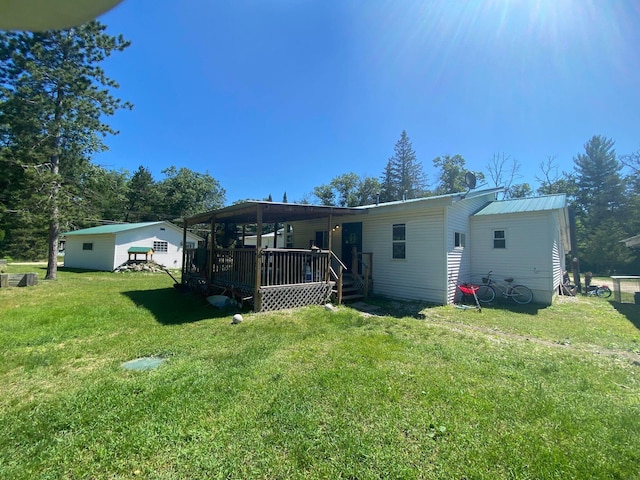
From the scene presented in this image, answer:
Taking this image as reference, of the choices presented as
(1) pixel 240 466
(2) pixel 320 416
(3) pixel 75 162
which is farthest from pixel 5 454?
(3) pixel 75 162

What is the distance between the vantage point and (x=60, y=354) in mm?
4504

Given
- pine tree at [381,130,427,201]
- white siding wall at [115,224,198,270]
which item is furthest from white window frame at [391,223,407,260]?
pine tree at [381,130,427,201]

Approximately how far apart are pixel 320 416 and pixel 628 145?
132 ft

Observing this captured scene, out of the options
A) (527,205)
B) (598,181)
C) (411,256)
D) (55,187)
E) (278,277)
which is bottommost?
(278,277)

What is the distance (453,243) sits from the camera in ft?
30.9

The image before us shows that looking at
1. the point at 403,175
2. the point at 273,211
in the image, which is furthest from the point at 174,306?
the point at 403,175

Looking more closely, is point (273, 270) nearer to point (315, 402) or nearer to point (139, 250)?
point (315, 402)

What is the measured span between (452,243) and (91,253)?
23.9 m

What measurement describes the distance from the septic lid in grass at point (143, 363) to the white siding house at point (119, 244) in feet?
58.7

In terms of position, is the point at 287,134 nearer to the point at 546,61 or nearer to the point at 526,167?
the point at 546,61

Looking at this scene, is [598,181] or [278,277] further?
[598,181]

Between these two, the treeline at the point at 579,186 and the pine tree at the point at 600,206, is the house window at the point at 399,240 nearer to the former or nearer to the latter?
the treeline at the point at 579,186

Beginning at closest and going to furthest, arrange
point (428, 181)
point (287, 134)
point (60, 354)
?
point (60, 354), point (287, 134), point (428, 181)

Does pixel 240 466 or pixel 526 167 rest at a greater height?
pixel 526 167
